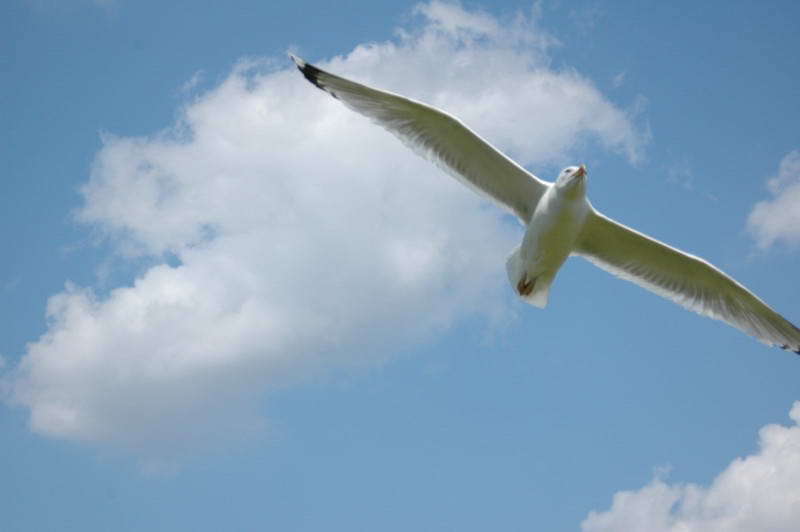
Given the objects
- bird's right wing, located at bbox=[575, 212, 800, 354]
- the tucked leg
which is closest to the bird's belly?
the tucked leg

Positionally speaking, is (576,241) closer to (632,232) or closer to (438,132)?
(632,232)

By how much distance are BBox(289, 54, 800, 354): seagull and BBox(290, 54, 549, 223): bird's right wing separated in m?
0.01

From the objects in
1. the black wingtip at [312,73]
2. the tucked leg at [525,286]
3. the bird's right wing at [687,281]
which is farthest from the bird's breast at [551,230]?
the black wingtip at [312,73]

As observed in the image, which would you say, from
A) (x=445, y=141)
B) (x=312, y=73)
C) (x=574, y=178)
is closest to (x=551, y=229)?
(x=574, y=178)

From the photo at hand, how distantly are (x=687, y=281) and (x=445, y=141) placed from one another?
11.0 feet

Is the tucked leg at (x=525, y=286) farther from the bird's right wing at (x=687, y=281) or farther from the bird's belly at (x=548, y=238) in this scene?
the bird's right wing at (x=687, y=281)

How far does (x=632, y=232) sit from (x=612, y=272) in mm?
653

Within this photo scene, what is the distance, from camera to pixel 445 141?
10641 mm

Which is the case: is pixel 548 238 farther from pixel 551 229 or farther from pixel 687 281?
pixel 687 281

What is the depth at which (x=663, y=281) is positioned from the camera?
11.7 m

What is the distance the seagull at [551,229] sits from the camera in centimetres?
1034

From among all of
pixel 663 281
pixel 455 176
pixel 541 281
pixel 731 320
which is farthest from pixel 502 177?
pixel 731 320

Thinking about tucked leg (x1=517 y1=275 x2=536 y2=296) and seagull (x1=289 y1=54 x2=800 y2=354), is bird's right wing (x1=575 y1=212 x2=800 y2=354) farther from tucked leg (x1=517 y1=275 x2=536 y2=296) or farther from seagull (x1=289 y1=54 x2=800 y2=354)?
tucked leg (x1=517 y1=275 x2=536 y2=296)

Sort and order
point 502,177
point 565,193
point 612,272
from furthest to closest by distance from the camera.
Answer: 1. point 612,272
2. point 502,177
3. point 565,193
